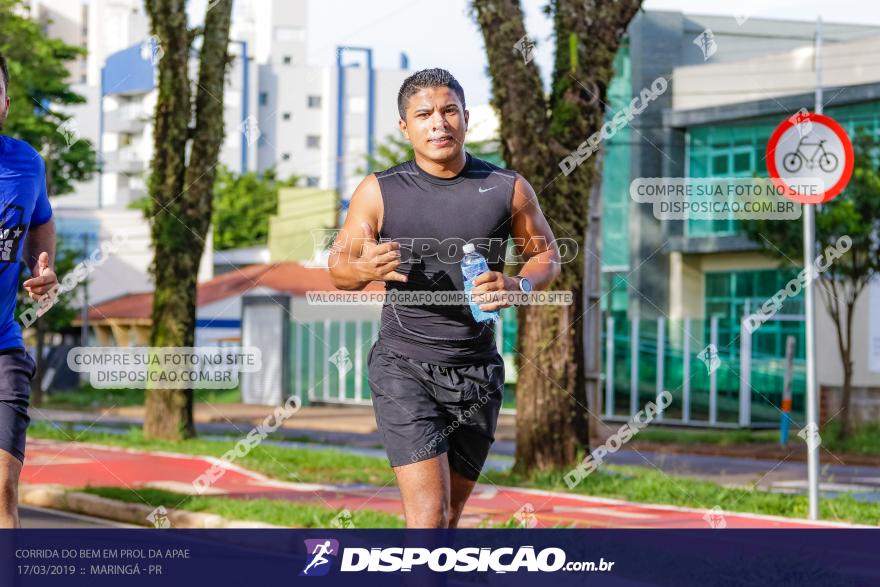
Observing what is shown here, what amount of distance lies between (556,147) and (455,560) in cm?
739

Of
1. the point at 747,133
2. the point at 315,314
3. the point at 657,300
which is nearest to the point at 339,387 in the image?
the point at 315,314

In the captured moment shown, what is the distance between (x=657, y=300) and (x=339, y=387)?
8.27 m

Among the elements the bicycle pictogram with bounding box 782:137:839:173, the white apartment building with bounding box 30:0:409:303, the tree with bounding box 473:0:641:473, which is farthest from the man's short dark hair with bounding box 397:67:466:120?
the white apartment building with bounding box 30:0:409:303

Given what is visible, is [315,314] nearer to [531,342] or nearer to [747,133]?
[747,133]

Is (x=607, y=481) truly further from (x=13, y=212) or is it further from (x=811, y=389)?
(x=13, y=212)

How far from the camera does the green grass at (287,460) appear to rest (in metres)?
13.2

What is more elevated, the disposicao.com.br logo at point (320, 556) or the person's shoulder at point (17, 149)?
the person's shoulder at point (17, 149)

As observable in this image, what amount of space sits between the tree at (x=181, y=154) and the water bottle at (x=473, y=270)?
1300 centimetres

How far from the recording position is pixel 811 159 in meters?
11.3

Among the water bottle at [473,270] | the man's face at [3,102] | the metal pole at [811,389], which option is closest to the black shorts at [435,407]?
the water bottle at [473,270]

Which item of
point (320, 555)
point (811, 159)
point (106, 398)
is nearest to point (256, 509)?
point (320, 555)

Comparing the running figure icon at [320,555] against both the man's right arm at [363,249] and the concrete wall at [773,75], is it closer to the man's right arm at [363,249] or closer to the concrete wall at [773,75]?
the man's right arm at [363,249]

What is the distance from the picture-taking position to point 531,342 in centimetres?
1221

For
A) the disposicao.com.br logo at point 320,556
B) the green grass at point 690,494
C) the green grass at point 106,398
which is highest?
the disposicao.com.br logo at point 320,556
